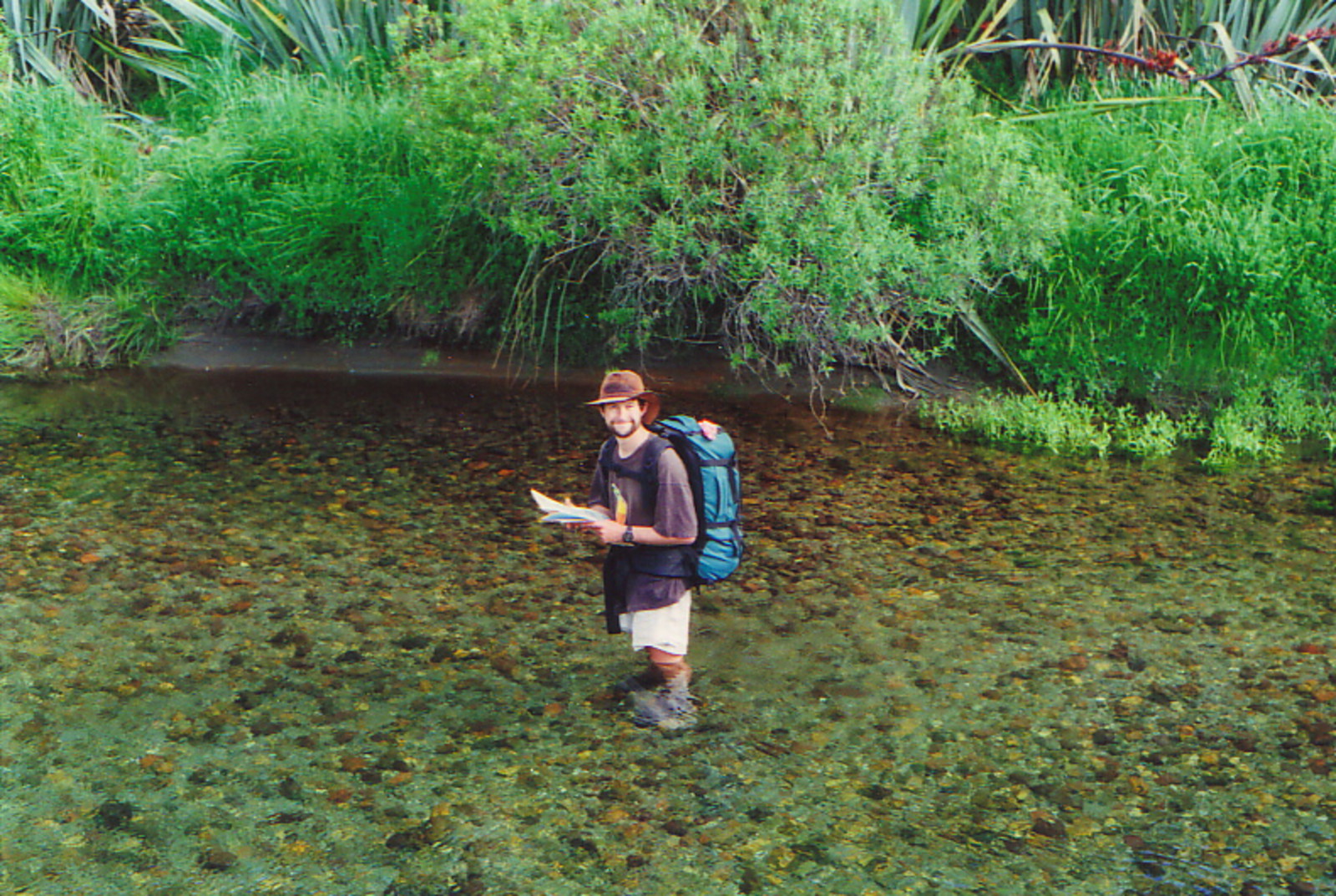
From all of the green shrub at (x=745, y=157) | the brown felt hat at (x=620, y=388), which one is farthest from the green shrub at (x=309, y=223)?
the brown felt hat at (x=620, y=388)

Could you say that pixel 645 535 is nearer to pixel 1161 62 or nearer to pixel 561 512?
pixel 561 512

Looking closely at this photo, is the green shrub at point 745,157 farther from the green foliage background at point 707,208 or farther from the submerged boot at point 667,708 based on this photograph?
the submerged boot at point 667,708

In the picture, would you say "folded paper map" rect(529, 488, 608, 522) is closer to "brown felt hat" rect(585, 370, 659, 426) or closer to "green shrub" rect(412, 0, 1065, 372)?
"brown felt hat" rect(585, 370, 659, 426)

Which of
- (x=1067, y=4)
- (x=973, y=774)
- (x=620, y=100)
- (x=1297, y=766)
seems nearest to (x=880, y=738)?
(x=973, y=774)

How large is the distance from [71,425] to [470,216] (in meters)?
4.12

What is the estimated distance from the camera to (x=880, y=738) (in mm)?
5820

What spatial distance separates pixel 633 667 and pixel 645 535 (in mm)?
1190

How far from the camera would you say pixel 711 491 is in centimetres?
567

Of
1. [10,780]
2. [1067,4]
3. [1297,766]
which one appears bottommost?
[10,780]

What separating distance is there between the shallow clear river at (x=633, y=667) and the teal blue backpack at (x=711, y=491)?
2.60ft

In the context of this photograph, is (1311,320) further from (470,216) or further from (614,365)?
(470,216)

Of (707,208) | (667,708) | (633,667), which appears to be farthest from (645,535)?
(707,208)

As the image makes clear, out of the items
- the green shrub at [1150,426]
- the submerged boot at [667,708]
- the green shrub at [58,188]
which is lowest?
the submerged boot at [667,708]

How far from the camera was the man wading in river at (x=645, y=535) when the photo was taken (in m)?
5.58
